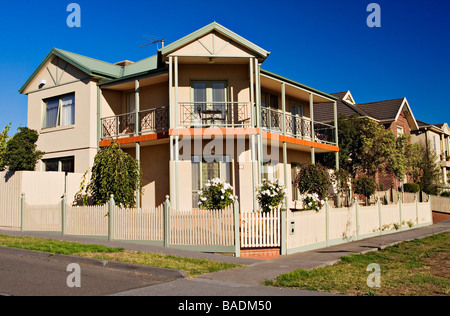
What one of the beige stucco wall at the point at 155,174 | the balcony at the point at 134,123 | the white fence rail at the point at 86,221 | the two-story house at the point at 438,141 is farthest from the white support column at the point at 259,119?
the two-story house at the point at 438,141

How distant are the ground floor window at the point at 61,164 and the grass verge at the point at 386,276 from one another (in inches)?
525

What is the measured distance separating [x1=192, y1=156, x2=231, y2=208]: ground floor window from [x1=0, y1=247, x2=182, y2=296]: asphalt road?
7.66 meters

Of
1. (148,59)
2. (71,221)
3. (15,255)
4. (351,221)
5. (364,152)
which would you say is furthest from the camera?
(364,152)

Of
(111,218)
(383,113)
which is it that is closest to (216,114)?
(111,218)

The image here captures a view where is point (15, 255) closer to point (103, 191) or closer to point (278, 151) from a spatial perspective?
point (103, 191)

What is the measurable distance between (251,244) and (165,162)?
740cm

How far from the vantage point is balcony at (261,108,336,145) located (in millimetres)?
19167

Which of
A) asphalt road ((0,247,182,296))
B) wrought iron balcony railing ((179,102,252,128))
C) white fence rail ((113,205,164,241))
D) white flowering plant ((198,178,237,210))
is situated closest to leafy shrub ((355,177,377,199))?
wrought iron balcony railing ((179,102,252,128))

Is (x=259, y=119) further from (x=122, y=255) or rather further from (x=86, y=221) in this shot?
(x=122, y=255)

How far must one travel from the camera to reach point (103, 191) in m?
15.4

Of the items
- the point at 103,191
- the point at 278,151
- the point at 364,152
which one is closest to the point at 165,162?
the point at 103,191

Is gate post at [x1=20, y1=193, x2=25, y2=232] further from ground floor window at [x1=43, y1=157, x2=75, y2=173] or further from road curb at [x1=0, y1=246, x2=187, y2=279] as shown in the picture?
road curb at [x1=0, y1=246, x2=187, y2=279]
